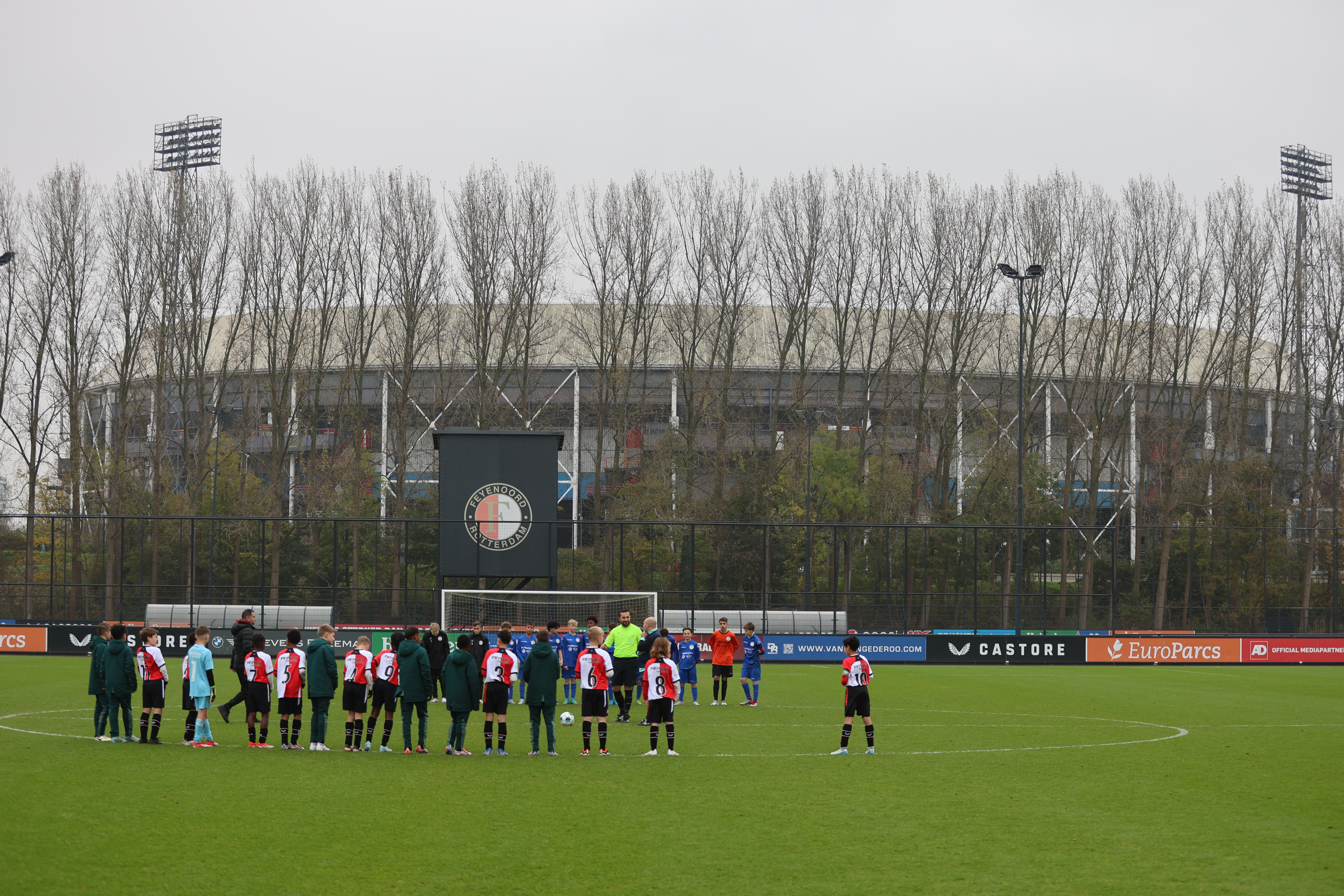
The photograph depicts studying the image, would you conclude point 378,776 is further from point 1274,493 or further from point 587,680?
point 1274,493

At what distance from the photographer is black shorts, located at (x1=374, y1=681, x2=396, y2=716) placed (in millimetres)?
15945

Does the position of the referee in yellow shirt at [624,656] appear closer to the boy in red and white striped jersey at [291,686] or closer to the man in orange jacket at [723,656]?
the man in orange jacket at [723,656]

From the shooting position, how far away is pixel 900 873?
9.09 metres

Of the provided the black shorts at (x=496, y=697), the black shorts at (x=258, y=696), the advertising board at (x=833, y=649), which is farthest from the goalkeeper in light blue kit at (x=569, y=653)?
the advertising board at (x=833, y=649)

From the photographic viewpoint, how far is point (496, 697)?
15742 mm

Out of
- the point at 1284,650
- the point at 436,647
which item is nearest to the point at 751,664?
the point at 436,647

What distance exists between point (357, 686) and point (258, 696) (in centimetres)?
142

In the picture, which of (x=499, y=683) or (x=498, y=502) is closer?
(x=499, y=683)

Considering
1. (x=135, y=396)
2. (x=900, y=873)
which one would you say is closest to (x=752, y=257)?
(x=135, y=396)

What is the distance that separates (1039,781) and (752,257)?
41745 millimetres

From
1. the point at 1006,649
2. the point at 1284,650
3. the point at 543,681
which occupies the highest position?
the point at 543,681

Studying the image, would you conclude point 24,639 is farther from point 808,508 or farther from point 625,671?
point 808,508

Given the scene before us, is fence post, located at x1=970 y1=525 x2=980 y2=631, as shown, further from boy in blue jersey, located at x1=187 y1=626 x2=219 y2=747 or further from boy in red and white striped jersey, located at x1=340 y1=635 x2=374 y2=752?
boy in blue jersey, located at x1=187 y1=626 x2=219 y2=747

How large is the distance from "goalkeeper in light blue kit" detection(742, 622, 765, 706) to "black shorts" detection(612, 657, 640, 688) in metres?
3.36
